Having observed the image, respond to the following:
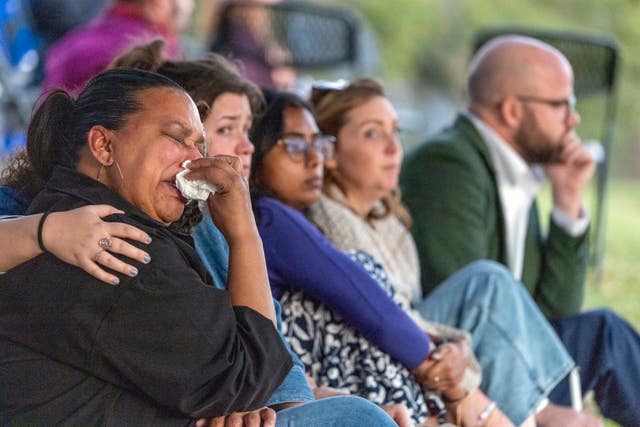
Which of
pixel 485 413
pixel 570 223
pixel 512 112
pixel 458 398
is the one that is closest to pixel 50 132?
pixel 458 398

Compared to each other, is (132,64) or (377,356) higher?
(132,64)

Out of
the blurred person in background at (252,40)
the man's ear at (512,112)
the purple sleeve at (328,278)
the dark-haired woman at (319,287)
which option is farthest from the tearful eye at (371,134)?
the blurred person in background at (252,40)

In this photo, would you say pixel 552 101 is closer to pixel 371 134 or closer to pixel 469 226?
pixel 469 226

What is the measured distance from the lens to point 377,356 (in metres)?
2.88

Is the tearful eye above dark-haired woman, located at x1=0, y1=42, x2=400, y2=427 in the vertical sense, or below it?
below

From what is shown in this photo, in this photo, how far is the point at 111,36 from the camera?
15.7ft

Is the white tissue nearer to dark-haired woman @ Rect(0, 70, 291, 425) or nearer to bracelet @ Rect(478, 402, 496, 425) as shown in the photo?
dark-haired woman @ Rect(0, 70, 291, 425)

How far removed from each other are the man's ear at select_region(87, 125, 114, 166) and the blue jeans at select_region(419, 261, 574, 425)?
156 centimetres

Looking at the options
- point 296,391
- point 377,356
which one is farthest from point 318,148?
point 296,391

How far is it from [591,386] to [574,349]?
137mm

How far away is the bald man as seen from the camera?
379 centimetres

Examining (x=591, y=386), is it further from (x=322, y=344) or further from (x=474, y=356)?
(x=322, y=344)

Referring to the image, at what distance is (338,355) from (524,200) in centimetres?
145

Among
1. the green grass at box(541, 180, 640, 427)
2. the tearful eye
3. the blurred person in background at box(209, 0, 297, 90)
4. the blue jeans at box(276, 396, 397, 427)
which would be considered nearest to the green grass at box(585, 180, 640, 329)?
the green grass at box(541, 180, 640, 427)
